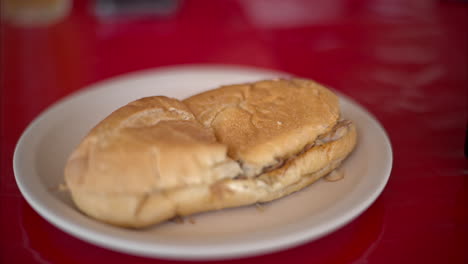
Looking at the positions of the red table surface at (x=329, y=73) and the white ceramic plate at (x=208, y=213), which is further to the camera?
the red table surface at (x=329, y=73)

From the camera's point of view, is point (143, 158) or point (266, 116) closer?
point (143, 158)

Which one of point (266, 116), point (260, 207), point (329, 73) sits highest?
point (266, 116)

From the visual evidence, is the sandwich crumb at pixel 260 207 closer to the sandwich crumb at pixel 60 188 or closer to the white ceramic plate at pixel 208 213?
the white ceramic plate at pixel 208 213

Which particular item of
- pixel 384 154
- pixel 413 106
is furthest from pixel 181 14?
pixel 384 154

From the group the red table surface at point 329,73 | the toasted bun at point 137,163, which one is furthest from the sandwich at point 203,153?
the red table surface at point 329,73

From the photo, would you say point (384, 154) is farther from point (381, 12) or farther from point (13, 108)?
point (381, 12)

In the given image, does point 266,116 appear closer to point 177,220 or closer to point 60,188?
point 177,220

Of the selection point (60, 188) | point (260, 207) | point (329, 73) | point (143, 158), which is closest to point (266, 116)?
point (260, 207)
